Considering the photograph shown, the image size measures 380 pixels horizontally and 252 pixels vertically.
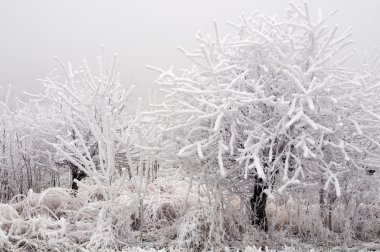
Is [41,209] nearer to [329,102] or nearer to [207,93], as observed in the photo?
[207,93]

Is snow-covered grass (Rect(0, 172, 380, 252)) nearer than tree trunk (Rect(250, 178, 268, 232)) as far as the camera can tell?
Yes

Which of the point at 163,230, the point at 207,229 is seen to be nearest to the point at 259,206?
the point at 207,229

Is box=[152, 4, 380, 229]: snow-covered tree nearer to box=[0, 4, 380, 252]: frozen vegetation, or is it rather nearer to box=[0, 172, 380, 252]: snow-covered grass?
box=[0, 4, 380, 252]: frozen vegetation

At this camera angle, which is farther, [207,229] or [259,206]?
[259,206]

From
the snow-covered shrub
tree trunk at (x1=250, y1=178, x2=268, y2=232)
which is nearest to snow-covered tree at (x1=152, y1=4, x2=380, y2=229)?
tree trunk at (x1=250, y1=178, x2=268, y2=232)

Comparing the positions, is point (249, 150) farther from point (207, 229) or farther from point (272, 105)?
point (207, 229)

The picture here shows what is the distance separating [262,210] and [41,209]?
157 inches

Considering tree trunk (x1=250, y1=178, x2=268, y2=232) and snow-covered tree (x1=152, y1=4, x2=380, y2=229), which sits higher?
snow-covered tree (x1=152, y1=4, x2=380, y2=229)

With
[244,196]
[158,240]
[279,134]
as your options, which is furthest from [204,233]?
[279,134]

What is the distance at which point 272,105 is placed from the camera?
7211 millimetres

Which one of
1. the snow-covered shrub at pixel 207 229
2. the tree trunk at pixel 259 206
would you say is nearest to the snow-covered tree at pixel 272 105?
the tree trunk at pixel 259 206

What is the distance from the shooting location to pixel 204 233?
761cm

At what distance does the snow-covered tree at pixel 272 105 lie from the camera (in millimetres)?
7109

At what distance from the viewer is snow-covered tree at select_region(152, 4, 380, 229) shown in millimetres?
7109
